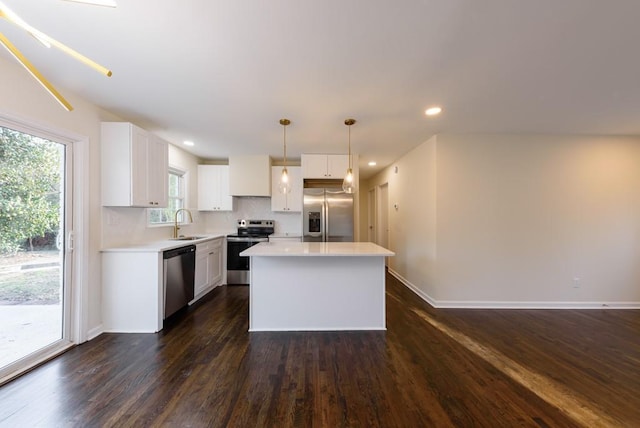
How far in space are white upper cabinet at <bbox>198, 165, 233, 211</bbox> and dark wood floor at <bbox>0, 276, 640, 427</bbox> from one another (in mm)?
2429

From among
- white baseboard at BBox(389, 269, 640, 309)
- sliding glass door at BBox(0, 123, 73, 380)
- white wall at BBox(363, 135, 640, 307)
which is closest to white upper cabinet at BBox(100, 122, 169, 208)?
sliding glass door at BBox(0, 123, 73, 380)

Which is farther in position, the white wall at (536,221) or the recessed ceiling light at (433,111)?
the white wall at (536,221)

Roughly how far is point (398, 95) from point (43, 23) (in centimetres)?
262

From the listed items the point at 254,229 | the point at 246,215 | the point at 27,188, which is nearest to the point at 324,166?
the point at 254,229

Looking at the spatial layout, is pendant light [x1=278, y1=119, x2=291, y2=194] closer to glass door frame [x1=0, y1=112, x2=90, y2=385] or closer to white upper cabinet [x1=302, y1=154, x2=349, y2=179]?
white upper cabinet [x1=302, y1=154, x2=349, y2=179]

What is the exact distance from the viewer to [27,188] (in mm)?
2205

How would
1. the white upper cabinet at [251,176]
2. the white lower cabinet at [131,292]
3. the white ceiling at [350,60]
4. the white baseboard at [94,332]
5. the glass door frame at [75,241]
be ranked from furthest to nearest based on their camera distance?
the white upper cabinet at [251,176], the white lower cabinet at [131,292], the white baseboard at [94,332], the glass door frame at [75,241], the white ceiling at [350,60]

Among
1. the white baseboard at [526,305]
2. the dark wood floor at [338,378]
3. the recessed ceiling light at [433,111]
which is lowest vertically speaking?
the dark wood floor at [338,378]

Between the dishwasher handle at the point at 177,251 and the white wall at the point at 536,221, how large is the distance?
3.40 meters

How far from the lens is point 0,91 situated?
1966 mm

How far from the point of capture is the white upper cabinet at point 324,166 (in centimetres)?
467

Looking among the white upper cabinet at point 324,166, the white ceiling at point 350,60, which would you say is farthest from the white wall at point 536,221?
the white upper cabinet at point 324,166

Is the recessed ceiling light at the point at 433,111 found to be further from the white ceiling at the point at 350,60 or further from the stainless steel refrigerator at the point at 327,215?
the stainless steel refrigerator at the point at 327,215

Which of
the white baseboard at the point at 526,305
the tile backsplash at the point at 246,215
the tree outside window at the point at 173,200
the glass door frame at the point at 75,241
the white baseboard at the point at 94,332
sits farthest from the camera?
the tile backsplash at the point at 246,215
